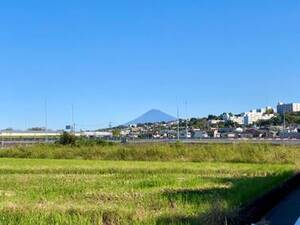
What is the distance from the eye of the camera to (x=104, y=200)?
17359mm

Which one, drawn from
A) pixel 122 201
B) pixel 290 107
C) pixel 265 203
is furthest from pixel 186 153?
pixel 290 107

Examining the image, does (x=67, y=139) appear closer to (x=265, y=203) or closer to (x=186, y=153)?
(x=186, y=153)

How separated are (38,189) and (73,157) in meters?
36.5

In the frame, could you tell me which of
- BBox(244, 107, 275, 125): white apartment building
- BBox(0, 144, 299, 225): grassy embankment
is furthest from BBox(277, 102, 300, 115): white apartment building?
BBox(0, 144, 299, 225): grassy embankment

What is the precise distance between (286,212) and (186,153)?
123 feet

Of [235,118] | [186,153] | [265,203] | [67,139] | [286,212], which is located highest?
[235,118]

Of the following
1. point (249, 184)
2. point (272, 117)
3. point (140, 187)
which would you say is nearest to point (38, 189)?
point (140, 187)

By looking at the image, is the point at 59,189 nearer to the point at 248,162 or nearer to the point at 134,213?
the point at 134,213

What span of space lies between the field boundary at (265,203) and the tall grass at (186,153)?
2224 cm

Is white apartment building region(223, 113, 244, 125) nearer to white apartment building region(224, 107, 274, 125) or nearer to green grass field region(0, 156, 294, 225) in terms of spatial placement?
white apartment building region(224, 107, 274, 125)

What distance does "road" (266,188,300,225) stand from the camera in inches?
544

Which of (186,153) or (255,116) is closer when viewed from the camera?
(186,153)

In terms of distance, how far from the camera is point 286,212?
50.4 feet

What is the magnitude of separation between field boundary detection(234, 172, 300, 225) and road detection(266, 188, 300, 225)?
0.17 meters
